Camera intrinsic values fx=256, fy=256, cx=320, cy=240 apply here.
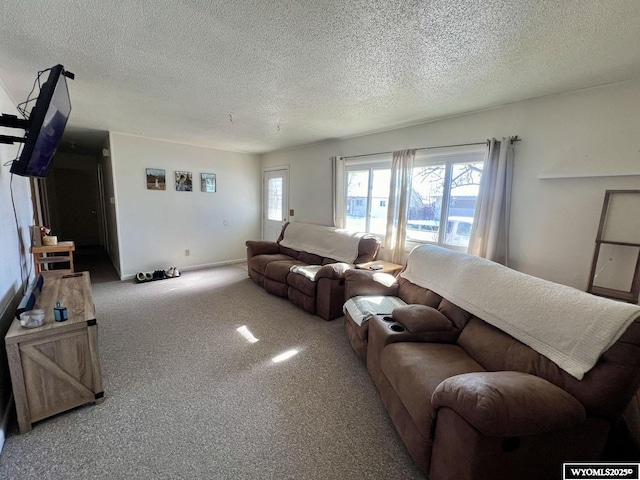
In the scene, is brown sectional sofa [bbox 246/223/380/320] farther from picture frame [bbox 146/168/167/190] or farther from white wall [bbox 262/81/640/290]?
picture frame [bbox 146/168/167/190]

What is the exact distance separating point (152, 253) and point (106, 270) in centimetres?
112

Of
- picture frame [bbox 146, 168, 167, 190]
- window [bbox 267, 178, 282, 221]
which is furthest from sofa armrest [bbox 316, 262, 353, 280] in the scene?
picture frame [bbox 146, 168, 167, 190]

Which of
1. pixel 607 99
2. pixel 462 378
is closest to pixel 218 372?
pixel 462 378

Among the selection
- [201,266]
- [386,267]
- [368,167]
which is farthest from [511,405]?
[201,266]

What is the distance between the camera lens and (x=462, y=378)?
1.18 m

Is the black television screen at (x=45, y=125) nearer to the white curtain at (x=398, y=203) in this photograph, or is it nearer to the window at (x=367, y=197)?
the white curtain at (x=398, y=203)

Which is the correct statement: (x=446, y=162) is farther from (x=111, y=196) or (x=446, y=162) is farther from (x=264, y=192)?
(x=111, y=196)

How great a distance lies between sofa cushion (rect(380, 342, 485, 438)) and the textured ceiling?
6.21 ft

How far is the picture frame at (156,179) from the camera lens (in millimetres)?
4344

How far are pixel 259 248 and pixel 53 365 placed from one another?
9.76 feet

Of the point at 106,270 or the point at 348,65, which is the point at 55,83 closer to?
the point at 348,65

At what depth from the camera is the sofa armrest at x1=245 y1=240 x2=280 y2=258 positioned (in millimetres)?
4375

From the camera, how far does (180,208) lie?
15.6 ft

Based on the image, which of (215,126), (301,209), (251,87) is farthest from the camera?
(301,209)
